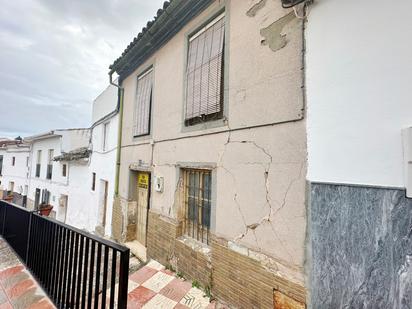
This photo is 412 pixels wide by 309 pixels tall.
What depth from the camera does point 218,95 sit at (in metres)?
4.02

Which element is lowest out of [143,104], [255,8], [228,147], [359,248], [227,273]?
[227,273]

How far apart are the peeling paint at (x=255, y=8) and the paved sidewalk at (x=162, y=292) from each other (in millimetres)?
4648

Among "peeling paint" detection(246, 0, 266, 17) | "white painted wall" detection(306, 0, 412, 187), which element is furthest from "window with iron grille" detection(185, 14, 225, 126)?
"white painted wall" detection(306, 0, 412, 187)

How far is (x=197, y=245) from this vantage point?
4.21 m

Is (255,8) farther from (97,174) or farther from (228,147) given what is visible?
(97,174)

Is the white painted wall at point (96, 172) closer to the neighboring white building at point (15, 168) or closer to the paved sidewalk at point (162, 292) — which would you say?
the paved sidewalk at point (162, 292)

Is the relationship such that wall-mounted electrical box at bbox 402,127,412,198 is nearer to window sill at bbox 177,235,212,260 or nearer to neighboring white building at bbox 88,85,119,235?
window sill at bbox 177,235,212,260

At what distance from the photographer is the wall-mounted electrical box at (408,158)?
6.06ft

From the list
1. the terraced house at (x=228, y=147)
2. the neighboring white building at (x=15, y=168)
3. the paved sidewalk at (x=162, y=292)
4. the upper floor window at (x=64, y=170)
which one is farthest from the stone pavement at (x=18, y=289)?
the neighboring white building at (x=15, y=168)

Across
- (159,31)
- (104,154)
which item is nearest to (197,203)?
(159,31)

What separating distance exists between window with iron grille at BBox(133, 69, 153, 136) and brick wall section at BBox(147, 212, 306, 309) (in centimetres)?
282

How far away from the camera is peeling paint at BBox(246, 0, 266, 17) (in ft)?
10.6

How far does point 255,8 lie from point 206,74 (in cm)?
138

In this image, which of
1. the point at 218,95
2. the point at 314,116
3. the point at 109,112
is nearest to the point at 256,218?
the point at 314,116
